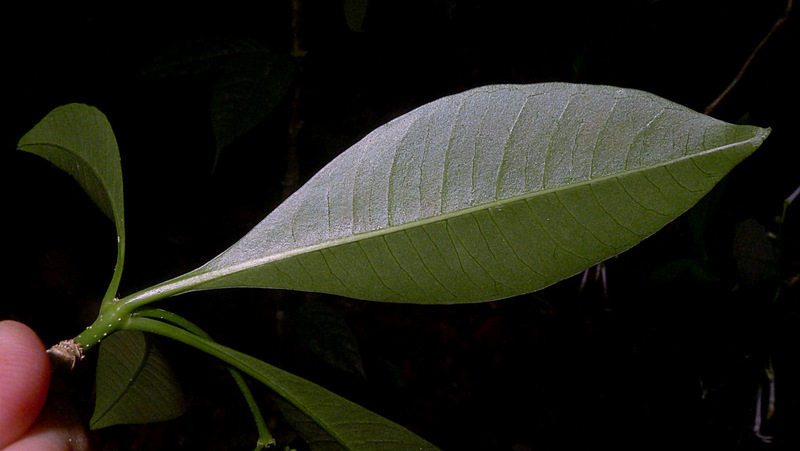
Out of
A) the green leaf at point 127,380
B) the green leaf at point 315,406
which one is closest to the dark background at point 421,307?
the green leaf at point 127,380

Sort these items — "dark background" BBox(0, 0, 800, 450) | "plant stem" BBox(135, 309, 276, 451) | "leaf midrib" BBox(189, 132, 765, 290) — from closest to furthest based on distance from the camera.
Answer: "leaf midrib" BBox(189, 132, 765, 290) → "plant stem" BBox(135, 309, 276, 451) → "dark background" BBox(0, 0, 800, 450)

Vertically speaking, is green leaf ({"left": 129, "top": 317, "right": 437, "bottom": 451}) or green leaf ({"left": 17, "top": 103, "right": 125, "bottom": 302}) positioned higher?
green leaf ({"left": 17, "top": 103, "right": 125, "bottom": 302})

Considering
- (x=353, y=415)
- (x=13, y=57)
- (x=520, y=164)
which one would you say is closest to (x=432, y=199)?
(x=520, y=164)

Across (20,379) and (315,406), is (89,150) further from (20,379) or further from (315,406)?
(315,406)

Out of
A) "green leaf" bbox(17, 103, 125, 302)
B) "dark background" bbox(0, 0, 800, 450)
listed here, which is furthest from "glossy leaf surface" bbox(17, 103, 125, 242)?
"dark background" bbox(0, 0, 800, 450)

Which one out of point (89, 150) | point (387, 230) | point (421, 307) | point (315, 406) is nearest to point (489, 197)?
point (387, 230)

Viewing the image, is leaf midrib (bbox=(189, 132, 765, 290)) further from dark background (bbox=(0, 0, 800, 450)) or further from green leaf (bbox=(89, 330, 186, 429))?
dark background (bbox=(0, 0, 800, 450))

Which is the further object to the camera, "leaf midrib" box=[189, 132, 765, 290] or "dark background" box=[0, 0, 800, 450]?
"dark background" box=[0, 0, 800, 450]
